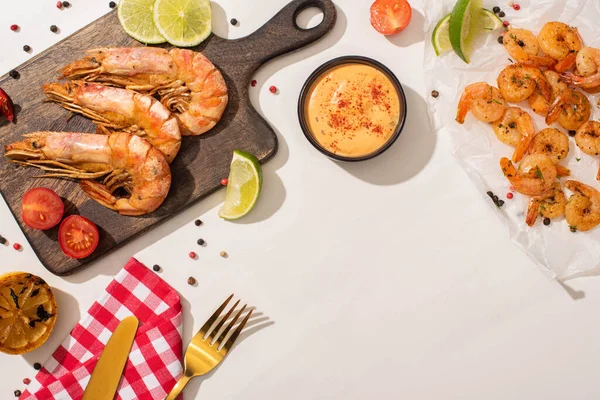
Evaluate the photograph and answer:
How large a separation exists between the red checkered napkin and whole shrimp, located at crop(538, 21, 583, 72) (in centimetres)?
218

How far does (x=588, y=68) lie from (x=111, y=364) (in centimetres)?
267

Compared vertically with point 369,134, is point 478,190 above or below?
below

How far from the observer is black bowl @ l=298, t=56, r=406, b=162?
2658 millimetres

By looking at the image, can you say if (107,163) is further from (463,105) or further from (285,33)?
(463,105)

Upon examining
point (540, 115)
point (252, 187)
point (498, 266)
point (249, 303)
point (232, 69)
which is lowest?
point (498, 266)

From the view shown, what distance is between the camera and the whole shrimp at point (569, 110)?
9.13 feet

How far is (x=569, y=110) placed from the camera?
2.79m


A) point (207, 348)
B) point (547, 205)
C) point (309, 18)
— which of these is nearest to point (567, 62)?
point (547, 205)

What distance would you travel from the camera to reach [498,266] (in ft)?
9.43

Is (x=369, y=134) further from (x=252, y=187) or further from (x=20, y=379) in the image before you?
(x=20, y=379)

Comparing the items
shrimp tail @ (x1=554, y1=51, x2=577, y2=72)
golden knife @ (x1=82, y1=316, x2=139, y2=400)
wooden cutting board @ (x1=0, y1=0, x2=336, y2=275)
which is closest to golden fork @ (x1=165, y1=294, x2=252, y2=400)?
golden knife @ (x1=82, y1=316, x2=139, y2=400)

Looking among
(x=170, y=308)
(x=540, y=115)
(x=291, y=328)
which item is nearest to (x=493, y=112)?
(x=540, y=115)

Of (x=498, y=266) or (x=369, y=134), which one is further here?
(x=498, y=266)

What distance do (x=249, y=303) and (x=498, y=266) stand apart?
4.12ft
